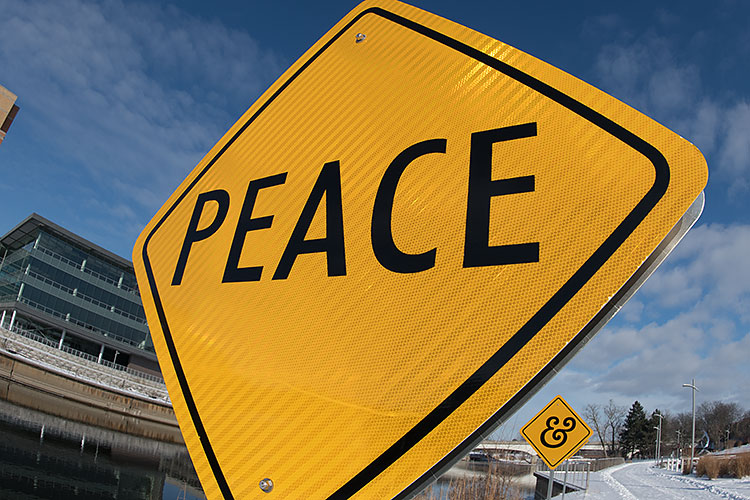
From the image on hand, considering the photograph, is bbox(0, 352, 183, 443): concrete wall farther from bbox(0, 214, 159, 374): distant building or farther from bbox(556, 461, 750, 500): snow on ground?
bbox(556, 461, 750, 500): snow on ground

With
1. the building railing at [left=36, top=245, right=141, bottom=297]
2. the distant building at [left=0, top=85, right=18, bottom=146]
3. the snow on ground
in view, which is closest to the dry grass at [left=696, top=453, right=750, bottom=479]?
the snow on ground

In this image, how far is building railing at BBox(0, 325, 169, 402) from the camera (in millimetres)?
35156

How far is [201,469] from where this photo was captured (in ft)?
3.64

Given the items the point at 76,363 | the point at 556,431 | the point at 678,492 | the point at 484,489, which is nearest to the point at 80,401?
the point at 76,363

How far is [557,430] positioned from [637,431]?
8496 cm

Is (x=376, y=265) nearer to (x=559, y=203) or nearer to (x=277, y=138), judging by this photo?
(x=559, y=203)

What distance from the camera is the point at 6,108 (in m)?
42.2

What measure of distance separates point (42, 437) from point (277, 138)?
750 inches

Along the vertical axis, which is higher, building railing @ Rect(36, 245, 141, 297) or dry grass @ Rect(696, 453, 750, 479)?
building railing @ Rect(36, 245, 141, 297)

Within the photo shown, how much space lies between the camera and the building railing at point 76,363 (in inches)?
1384

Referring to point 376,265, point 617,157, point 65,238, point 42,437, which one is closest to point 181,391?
point 376,265

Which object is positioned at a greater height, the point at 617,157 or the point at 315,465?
the point at 617,157

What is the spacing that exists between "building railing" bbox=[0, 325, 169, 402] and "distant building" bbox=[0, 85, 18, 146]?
61.5 feet

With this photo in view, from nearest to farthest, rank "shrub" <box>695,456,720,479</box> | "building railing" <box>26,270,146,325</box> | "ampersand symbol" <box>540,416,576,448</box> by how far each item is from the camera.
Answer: "ampersand symbol" <box>540,416,576,448</box>, "shrub" <box>695,456,720,479</box>, "building railing" <box>26,270,146,325</box>
